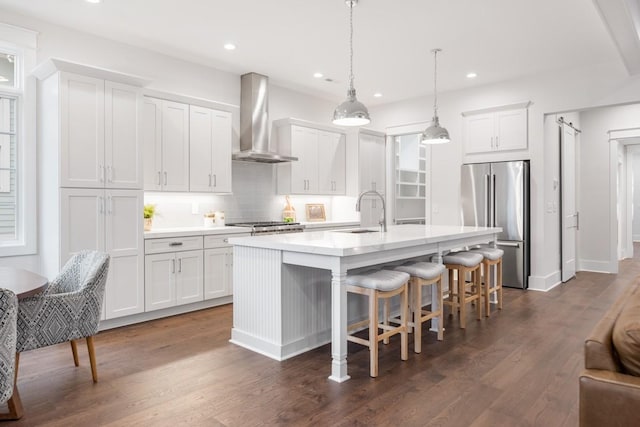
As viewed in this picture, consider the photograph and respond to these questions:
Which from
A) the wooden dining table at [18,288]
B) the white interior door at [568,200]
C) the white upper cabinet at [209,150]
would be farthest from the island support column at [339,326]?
the white interior door at [568,200]

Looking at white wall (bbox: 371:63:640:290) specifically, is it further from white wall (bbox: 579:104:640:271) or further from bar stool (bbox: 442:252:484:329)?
bar stool (bbox: 442:252:484:329)

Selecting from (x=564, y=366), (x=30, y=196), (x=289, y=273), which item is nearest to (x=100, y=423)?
(x=289, y=273)

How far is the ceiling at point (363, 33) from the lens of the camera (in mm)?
3701

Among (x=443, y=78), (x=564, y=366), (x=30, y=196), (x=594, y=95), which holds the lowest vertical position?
(x=564, y=366)

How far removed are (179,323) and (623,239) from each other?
9.13 meters

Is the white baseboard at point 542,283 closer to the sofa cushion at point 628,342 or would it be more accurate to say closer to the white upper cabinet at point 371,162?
the white upper cabinet at point 371,162

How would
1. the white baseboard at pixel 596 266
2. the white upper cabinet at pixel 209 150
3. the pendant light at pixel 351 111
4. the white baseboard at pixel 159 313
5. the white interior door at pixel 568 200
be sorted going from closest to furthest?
1. the pendant light at pixel 351 111
2. the white baseboard at pixel 159 313
3. the white upper cabinet at pixel 209 150
4. the white interior door at pixel 568 200
5. the white baseboard at pixel 596 266

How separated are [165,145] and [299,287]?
2459 mm

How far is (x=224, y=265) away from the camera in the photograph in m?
4.80

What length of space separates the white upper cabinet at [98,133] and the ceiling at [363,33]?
709 mm

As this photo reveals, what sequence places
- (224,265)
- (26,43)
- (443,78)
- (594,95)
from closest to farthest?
(26,43) → (224,265) → (594,95) → (443,78)

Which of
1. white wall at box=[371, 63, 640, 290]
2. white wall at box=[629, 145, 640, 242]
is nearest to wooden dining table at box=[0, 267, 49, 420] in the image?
white wall at box=[371, 63, 640, 290]

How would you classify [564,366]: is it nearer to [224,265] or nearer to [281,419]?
[281,419]

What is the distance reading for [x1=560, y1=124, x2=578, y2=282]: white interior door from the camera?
242 inches
